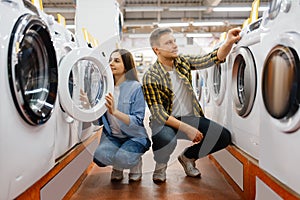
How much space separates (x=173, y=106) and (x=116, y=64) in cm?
49

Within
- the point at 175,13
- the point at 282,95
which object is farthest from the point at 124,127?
the point at 175,13

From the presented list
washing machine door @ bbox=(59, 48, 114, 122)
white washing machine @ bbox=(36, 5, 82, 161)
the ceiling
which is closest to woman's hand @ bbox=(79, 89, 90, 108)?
washing machine door @ bbox=(59, 48, 114, 122)

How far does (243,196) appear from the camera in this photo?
5.67 ft

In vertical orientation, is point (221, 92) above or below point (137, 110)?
above

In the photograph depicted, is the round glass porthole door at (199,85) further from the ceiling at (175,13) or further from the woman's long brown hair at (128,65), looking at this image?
the ceiling at (175,13)

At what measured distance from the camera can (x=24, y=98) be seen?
1.08 m

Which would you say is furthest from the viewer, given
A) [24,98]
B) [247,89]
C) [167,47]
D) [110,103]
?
[167,47]

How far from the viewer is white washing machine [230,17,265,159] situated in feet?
4.87

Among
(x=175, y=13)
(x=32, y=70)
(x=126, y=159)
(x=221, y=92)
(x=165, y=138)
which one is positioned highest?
(x=175, y=13)

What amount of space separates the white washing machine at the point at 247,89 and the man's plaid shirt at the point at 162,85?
9.1 inches

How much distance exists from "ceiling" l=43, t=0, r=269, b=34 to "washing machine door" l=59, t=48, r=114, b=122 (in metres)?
4.33

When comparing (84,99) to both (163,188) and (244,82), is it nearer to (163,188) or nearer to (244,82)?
(163,188)

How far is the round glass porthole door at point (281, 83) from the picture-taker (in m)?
1.05

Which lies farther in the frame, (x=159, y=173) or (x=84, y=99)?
(x=159, y=173)
